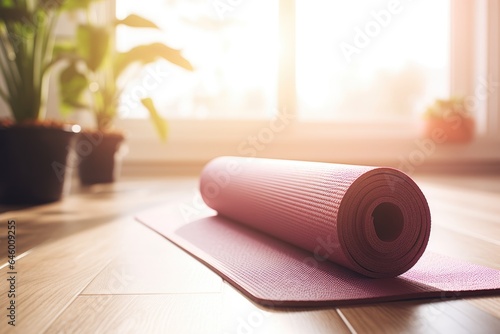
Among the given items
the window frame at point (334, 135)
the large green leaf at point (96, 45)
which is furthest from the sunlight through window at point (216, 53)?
the large green leaf at point (96, 45)

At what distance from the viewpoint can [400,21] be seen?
3529mm

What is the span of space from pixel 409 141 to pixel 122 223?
2589mm

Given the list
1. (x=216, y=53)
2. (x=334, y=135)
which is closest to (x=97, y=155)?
(x=216, y=53)

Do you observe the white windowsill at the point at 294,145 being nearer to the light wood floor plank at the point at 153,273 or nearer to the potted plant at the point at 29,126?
the potted plant at the point at 29,126

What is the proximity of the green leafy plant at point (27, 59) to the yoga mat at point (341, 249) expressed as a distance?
1.02m

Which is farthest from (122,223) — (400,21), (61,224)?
(400,21)

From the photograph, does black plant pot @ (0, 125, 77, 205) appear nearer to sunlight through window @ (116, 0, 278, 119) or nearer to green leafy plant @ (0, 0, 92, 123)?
green leafy plant @ (0, 0, 92, 123)

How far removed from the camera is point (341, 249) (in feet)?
2.42

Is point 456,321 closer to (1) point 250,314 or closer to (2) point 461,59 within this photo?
(1) point 250,314

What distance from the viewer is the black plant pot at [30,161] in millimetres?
1639

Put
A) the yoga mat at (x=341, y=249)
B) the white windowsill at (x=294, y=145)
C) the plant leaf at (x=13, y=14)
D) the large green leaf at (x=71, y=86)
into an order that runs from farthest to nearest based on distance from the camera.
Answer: the white windowsill at (x=294, y=145)
the large green leaf at (x=71, y=86)
the plant leaf at (x=13, y=14)
the yoga mat at (x=341, y=249)

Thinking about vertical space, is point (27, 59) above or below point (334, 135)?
above

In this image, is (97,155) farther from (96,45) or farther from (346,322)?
(346,322)

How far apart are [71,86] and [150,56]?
0.38 metres
